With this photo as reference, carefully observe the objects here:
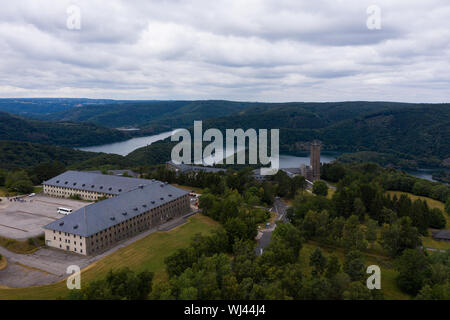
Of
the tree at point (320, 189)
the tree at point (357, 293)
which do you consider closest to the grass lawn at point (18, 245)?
the tree at point (357, 293)

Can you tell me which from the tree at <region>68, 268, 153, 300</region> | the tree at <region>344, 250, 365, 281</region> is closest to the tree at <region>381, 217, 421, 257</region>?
the tree at <region>344, 250, 365, 281</region>

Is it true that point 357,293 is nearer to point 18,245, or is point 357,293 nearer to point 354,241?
point 354,241

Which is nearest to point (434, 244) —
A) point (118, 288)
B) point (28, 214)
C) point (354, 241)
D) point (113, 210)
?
point (354, 241)

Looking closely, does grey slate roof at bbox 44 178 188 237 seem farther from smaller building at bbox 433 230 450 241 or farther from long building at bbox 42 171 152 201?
smaller building at bbox 433 230 450 241

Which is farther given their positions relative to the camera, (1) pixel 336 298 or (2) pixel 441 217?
(2) pixel 441 217

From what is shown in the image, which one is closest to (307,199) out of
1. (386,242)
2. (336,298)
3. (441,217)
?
(386,242)
